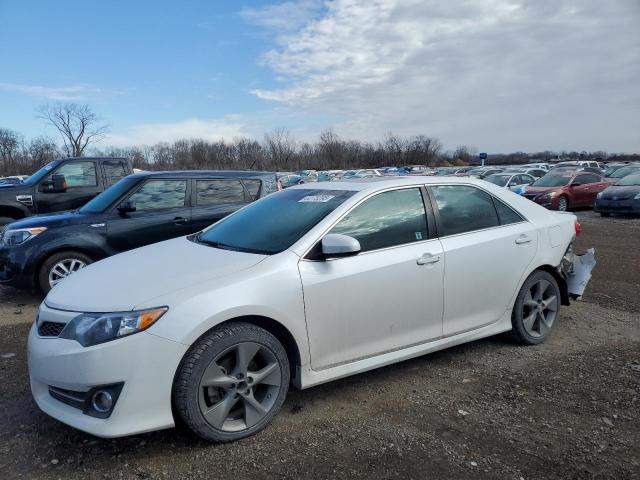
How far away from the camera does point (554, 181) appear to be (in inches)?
746

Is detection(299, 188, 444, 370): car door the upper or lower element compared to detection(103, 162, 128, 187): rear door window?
lower

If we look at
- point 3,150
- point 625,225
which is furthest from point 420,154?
point 625,225

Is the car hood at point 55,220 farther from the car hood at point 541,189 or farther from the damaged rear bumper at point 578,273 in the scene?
the car hood at point 541,189

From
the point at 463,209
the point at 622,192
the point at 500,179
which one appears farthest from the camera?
the point at 500,179

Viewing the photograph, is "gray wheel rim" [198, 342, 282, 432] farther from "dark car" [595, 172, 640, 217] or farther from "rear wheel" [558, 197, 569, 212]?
"rear wheel" [558, 197, 569, 212]

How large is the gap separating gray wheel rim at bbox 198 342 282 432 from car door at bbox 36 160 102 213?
23.5ft

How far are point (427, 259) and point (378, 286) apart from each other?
50 centimetres

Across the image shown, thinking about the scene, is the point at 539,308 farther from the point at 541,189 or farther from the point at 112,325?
the point at 541,189

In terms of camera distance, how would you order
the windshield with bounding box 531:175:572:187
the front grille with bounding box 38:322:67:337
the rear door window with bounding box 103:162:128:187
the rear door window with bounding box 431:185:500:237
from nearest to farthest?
the front grille with bounding box 38:322:67:337 < the rear door window with bounding box 431:185:500:237 < the rear door window with bounding box 103:162:128:187 < the windshield with bounding box 531:175:572:187

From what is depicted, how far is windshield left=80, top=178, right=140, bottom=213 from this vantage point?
6.59 meters

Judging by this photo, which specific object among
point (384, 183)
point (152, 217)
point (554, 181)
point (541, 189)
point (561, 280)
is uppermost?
point (384, 183)

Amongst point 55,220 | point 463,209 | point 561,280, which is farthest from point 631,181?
point 55,220

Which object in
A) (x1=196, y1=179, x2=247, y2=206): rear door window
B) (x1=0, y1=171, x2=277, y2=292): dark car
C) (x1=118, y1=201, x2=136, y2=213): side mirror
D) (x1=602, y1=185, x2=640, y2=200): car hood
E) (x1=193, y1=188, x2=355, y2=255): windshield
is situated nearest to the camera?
(x1=193, y1=188, x2=355, y2=255): windshield

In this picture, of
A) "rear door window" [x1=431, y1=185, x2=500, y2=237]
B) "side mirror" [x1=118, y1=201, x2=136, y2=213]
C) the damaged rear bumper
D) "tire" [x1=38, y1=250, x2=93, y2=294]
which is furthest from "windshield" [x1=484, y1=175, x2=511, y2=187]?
"tire" [x1=38, y1=250, x2=93, y2=294]
